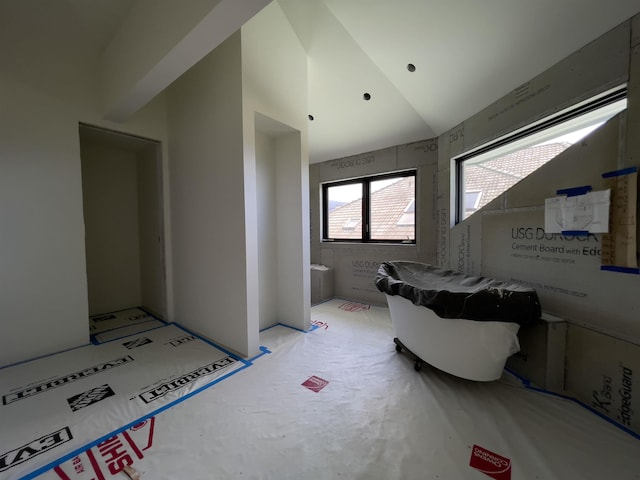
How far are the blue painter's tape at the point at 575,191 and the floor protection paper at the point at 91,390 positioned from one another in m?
2.68

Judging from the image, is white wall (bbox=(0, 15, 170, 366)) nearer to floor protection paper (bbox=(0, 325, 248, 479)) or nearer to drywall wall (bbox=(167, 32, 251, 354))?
floor protection paper (bbox=(0, 325, 248, 479))

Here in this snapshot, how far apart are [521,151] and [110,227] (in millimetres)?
4727

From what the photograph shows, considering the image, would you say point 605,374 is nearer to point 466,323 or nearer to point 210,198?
point 466,323

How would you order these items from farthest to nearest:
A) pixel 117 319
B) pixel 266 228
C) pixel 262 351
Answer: pixel 117 319 → pixel 266 228 → pixel 262 351

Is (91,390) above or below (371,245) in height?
below

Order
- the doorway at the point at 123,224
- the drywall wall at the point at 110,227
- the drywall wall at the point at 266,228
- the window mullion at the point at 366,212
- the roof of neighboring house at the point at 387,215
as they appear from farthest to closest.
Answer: the window mullion at the point at 366,212 < the roof of neighboring house at the point at 387,215 < the drywall wall at the point at 110,227 < the doorway at the point at 123,224 < the drywall wall at the point at 266,228

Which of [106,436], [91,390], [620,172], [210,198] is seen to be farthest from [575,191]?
[91,390]

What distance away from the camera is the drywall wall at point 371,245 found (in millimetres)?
3225

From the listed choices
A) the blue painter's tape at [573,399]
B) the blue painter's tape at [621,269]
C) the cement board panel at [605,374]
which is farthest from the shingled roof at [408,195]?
the blue painter's tape at [573,399]

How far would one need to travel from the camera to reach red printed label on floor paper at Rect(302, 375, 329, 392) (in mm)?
1816

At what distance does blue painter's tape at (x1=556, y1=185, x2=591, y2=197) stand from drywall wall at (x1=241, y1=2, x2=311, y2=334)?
205 centimetres

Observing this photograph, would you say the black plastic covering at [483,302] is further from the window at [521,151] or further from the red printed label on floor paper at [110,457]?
the red printed label on floor paper at [110,457]

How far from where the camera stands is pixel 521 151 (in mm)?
2176

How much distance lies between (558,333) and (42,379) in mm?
3699
